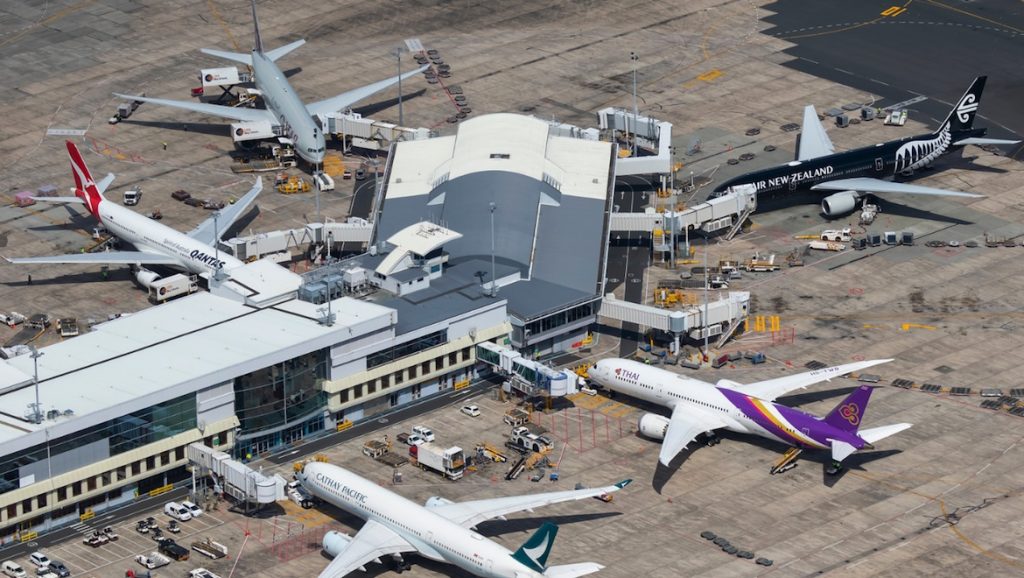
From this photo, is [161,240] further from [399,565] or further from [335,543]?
[399,565]

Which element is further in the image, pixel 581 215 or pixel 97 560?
pixel 581 215

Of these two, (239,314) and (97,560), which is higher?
(239,314)

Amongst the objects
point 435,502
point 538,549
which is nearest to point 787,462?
point 435,502

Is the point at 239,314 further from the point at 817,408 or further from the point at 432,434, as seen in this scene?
the point at 817,408

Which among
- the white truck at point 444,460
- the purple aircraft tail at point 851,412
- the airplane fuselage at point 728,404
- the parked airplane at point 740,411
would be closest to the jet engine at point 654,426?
the parked airplane at point 740,411

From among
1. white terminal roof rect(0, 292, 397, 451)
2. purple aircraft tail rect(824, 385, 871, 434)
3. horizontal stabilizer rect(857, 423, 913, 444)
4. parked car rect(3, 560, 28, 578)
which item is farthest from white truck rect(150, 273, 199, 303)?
horizontal stabilizer rect(857, 423, 913, 444)

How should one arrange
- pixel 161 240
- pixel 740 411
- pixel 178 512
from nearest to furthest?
pixel 178 512, pixel 740 411, pixel 161 240

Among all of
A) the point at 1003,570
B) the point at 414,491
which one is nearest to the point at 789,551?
the point at 1003,570

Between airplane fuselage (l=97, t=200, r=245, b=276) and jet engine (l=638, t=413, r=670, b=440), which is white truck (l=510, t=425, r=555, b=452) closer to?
jet engine (l=638, t=413, r=670, b=440)
